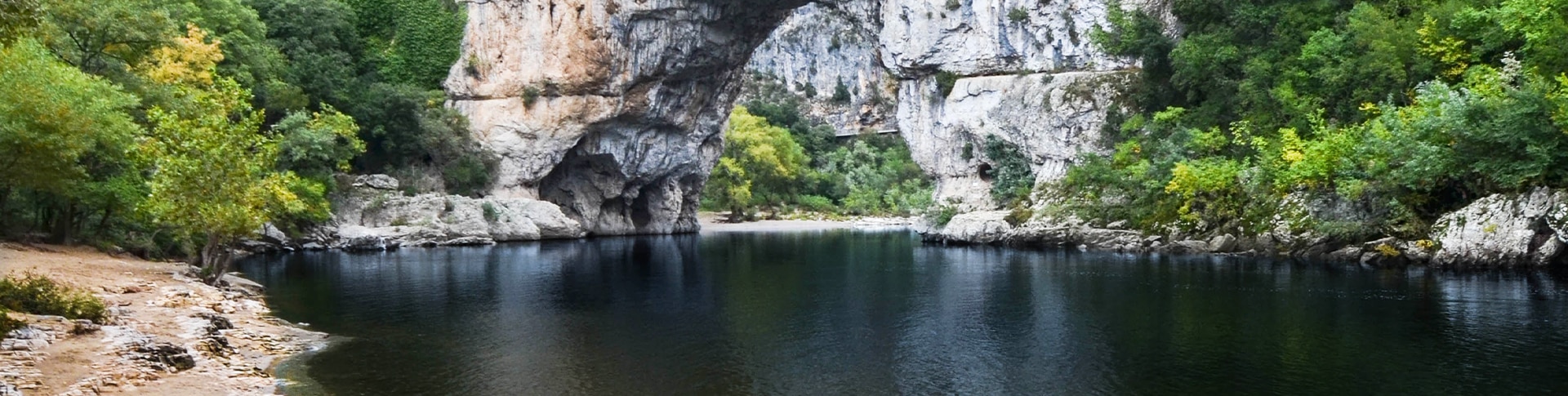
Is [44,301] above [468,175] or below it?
below

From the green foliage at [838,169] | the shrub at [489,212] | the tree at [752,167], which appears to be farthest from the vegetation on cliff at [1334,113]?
the green foliage at [838,169]

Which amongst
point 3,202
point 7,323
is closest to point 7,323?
point 7,323

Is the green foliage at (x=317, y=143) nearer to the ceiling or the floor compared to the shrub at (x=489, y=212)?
nearer to the ceiling

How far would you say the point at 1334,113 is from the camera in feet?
118

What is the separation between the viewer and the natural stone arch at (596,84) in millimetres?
48688

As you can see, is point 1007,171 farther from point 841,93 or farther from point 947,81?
point 841,93

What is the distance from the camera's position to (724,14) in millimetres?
47469

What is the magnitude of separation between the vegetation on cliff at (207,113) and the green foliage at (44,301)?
3702 millimetres

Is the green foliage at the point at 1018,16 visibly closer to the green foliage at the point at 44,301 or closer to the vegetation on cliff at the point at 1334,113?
the vegetation on cliff at the point at 1334,113

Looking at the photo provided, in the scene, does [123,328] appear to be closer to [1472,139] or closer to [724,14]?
[1472,139]

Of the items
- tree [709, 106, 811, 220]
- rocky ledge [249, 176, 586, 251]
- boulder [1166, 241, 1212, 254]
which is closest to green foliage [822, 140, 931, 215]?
tree [709, 106, 811, 220]

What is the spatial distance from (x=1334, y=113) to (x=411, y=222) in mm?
35355

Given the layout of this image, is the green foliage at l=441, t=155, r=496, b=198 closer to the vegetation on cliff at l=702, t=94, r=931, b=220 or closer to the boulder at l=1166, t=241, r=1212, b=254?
the vegetation on cliff at l=702, t=94, r=931, b=220

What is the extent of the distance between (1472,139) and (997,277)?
11.6 m
